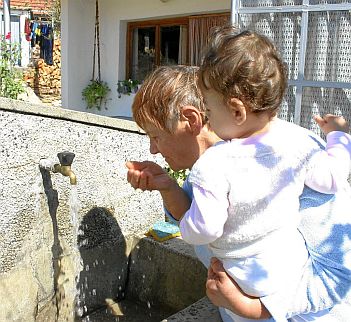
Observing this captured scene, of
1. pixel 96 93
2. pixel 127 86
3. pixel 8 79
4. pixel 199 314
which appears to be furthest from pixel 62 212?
pixel 96 93

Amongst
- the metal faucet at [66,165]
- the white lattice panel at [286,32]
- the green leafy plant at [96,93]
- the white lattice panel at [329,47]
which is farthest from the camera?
the green leafy plant at [96,93]

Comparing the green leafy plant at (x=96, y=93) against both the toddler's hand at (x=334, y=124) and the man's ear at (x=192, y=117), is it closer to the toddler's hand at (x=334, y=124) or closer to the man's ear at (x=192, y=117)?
the man's ear at (x=192, y=117)

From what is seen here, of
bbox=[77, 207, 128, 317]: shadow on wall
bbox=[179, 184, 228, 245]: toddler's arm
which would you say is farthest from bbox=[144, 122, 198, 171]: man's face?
bbox=[77, 207, 128, 317]: shadow on wall

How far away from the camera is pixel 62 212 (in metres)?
2.54

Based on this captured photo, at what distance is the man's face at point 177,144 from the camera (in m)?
1.68

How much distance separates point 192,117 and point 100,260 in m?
1.42

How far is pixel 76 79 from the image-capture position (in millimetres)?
9320

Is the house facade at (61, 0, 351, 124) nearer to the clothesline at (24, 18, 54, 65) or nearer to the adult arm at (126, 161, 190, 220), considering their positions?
the adult arm at (126, 161, 190, 220)

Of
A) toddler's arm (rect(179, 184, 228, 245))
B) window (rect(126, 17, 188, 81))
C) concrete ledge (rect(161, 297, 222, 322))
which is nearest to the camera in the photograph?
toddler's arm (rect(179, 184, 228, 245))

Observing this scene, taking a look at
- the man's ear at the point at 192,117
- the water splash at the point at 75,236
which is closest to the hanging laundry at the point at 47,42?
the water splash at the point at 75,236

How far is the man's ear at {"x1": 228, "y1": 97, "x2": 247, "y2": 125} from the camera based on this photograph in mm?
1259

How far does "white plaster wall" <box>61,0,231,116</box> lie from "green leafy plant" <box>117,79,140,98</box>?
0.19 m

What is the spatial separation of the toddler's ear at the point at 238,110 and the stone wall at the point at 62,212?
51.0 inches

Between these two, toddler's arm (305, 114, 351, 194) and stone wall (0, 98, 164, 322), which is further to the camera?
stone wall (0, 98, 164, 322)
